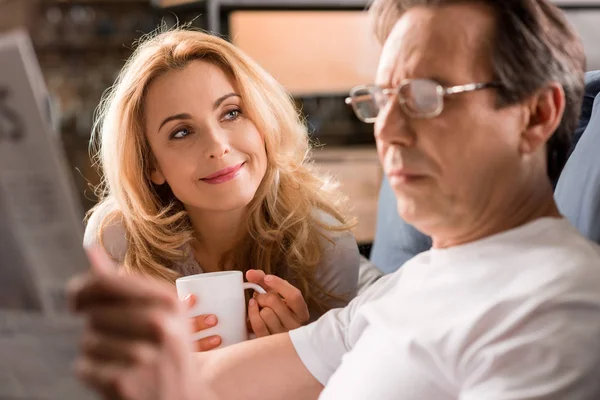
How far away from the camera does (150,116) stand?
136cm

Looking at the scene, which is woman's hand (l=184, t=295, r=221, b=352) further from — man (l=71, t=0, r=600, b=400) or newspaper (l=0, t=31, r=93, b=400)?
newspaper (l=0, t=31, r=93, b=400)

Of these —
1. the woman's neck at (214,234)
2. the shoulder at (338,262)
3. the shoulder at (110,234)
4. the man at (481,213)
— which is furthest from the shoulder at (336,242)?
the man at (481,213)

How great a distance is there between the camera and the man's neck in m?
0.83

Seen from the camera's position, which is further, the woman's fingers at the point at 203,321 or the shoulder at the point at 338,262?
the shoulder at the point at 338,262

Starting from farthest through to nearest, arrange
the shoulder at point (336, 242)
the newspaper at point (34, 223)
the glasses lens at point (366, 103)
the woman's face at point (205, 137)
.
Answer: the shoulder at point (336, 242) < the woman's face at point (205, 137) < the glasses lens at point (366, 103) < the newspaper at point (34, 223)

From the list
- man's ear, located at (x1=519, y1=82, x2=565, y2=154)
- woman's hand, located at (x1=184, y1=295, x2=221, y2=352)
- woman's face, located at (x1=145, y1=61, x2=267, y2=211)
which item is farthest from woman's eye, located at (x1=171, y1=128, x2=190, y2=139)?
man's ear, located at (x1=519, y1=82, x2=565, y2=154)

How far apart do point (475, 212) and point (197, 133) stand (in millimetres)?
632

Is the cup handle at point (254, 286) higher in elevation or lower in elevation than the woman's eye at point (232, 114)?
lower

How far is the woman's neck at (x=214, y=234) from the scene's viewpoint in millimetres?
1430

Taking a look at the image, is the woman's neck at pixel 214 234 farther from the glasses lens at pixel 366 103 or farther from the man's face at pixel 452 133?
the man's face at pixel 452 133

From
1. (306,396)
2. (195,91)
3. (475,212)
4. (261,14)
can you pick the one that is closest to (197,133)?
(195,91)

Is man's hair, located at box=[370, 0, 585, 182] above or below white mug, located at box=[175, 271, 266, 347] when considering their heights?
above

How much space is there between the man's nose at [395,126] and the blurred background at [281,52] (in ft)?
8.42

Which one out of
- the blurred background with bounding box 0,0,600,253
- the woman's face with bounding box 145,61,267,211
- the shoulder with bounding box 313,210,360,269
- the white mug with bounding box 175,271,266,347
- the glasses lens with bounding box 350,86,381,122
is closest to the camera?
the glasses lens with bounding box 350,86,381,122
